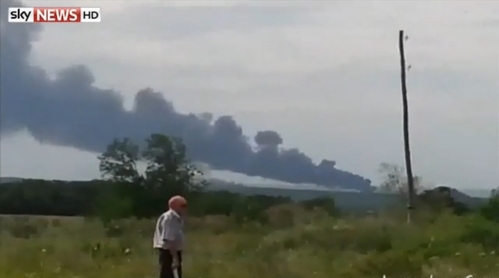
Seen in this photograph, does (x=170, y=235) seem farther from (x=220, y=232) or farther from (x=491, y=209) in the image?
(x=491, y=209)

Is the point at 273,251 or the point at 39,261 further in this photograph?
the point at 273,251

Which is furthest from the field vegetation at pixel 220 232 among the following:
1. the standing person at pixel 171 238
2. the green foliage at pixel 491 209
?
the standing person at pixel 171 238

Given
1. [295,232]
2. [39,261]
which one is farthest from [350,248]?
[39,261]

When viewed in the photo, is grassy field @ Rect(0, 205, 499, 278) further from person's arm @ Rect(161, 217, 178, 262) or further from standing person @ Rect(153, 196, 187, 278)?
person's arm @ Rect(161, 217, 178, 262)

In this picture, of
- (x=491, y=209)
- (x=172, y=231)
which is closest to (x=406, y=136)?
(x=491, y=209)

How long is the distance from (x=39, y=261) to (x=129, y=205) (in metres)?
6.52

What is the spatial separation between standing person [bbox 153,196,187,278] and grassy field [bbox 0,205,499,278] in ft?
5.73

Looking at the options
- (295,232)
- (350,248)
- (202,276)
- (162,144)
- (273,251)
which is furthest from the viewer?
(162,144)

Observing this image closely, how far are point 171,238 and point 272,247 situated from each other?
676 cm

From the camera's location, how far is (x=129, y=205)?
2353cm

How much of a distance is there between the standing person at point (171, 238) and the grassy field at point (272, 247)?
5.73ft

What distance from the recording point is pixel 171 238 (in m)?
13.0

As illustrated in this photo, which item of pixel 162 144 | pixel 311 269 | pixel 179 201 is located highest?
pixel 162 144

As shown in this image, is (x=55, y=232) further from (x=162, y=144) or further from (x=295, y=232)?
(x=295, y=232)
